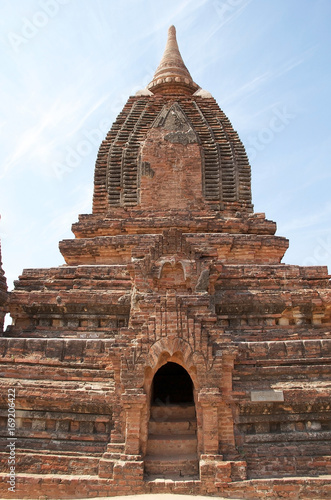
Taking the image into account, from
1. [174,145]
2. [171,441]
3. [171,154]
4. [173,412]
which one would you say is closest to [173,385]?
[173,412]

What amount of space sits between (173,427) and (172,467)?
85cm

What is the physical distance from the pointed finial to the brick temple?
928 cm

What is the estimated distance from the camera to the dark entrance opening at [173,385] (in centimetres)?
1029

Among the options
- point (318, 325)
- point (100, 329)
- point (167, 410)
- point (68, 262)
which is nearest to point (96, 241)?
point (68, 262)

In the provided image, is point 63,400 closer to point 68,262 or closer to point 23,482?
point 23,482

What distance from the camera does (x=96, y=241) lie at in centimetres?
1335

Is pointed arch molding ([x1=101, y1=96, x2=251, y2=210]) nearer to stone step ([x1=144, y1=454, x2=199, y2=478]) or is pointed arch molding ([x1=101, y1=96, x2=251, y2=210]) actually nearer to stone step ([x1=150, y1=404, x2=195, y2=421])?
stone step ([x1=150, y1=404, x2=195, y2=421])

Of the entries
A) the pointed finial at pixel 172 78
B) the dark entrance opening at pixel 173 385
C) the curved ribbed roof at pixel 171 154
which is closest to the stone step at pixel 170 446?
the dark entrance opening at pixel 173 385

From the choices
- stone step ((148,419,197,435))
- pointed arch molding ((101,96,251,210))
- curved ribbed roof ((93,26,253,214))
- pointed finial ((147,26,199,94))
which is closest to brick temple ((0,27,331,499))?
stone step ((148,419,197,435))

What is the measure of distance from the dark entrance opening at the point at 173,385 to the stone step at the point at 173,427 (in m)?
1.43

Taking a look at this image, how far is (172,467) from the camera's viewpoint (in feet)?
25.8

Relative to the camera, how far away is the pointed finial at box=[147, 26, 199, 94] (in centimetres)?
1948

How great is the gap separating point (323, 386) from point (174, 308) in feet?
11.2

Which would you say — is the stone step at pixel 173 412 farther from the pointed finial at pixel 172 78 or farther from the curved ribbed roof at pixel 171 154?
the pointed finial at pixel 172 78
